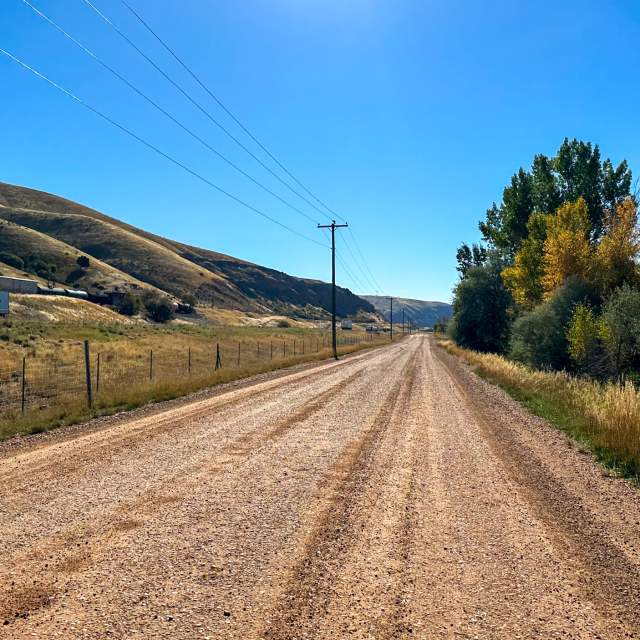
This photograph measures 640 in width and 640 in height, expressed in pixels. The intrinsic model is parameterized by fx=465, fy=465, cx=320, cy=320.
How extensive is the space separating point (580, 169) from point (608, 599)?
131 feet

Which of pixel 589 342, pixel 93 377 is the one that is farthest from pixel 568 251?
pixel 93 377

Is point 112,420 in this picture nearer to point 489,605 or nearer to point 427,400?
point 427,400

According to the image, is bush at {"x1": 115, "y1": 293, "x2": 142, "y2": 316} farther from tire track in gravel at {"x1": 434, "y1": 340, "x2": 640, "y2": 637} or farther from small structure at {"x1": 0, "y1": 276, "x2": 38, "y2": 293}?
tire track in gravel at {"x1": 434, "y1": 340, "x2": 640, "y2": 637}

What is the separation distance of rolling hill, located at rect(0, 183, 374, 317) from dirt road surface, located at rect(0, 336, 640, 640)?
10439 centimetres

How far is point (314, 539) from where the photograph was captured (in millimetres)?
5172

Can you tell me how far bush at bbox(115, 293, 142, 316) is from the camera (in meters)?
85.8

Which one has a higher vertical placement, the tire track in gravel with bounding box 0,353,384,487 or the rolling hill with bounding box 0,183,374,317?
the rolling hill with bounding box 0,183,374,317

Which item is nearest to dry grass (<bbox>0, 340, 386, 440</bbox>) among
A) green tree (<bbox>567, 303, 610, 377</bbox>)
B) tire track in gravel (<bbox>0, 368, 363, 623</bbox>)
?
tire track in gravel (<bbox>0, 368, 363, 623</bbox>)

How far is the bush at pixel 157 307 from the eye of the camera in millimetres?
87981

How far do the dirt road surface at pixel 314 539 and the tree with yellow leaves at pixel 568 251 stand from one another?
2137 cm

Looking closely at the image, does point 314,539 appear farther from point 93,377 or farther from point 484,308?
point 484,308

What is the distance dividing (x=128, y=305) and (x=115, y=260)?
184 ft

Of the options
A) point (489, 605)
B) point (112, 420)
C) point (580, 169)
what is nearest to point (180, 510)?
point (489, 605)

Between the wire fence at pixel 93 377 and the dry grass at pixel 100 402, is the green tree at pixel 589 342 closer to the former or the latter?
the wire fence at pixel 93 377
